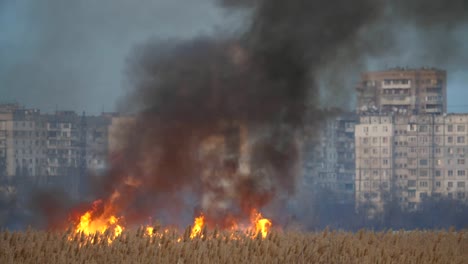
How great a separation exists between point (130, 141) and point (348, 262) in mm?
21543

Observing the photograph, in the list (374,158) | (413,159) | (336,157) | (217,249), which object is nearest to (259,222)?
(217,249)

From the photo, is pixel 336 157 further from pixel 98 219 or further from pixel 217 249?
pixel 217 249

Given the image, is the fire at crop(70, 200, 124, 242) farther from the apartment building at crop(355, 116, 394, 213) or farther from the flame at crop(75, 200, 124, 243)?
the apartment building at crop(355, 116, 394, 213)

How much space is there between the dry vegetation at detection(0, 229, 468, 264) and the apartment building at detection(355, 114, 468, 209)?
7395 centimetres

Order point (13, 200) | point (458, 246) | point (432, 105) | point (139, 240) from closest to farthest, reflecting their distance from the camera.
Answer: point (139, 240), point (458, 246), point (13, 200), point (432, 105)

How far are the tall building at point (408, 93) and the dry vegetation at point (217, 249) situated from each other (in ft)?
260

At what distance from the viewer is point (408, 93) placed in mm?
115562

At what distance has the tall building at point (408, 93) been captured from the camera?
115 meters

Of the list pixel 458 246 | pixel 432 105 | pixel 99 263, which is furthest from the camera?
pixel 432 105

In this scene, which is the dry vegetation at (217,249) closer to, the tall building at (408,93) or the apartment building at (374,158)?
the apartment building at (374,158)

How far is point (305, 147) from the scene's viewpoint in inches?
2386

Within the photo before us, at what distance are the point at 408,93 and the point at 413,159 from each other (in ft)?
26.4

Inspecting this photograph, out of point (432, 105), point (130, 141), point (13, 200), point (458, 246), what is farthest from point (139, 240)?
point (432, 105)

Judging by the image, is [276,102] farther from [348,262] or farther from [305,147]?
[348,262]
